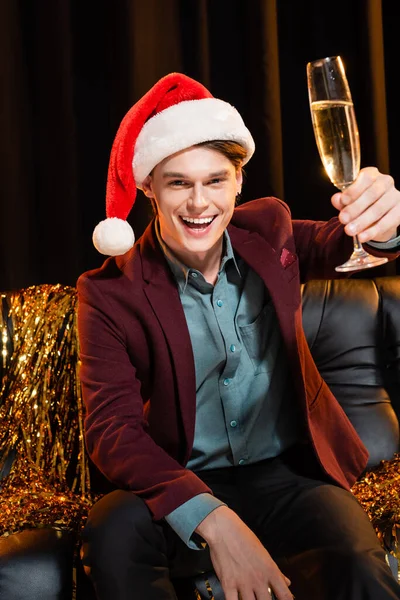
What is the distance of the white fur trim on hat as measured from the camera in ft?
5.01

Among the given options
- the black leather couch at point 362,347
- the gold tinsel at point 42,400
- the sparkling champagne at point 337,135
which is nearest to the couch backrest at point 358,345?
the black leather couch at point 362,347

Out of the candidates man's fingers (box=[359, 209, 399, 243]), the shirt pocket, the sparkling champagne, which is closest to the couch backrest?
the shirt pocket

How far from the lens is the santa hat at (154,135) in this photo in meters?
1.54

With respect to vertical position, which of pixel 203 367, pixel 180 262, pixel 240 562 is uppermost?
pixel 180 262

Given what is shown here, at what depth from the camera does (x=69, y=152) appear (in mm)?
2348

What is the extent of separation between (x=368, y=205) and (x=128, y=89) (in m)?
1.26

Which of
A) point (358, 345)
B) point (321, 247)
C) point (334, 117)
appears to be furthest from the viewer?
point (358, 345)

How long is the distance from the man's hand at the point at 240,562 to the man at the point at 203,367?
2 centimetres

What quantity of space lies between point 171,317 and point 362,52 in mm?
1428

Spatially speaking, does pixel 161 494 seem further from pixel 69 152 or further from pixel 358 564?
pixel 69 152

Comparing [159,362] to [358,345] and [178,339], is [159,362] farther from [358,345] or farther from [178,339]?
[358,345]

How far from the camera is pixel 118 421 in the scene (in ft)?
4.75

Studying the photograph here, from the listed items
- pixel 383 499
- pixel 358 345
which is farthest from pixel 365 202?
pixel 358 345

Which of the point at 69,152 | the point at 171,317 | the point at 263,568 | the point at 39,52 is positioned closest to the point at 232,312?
the point at 171,317
